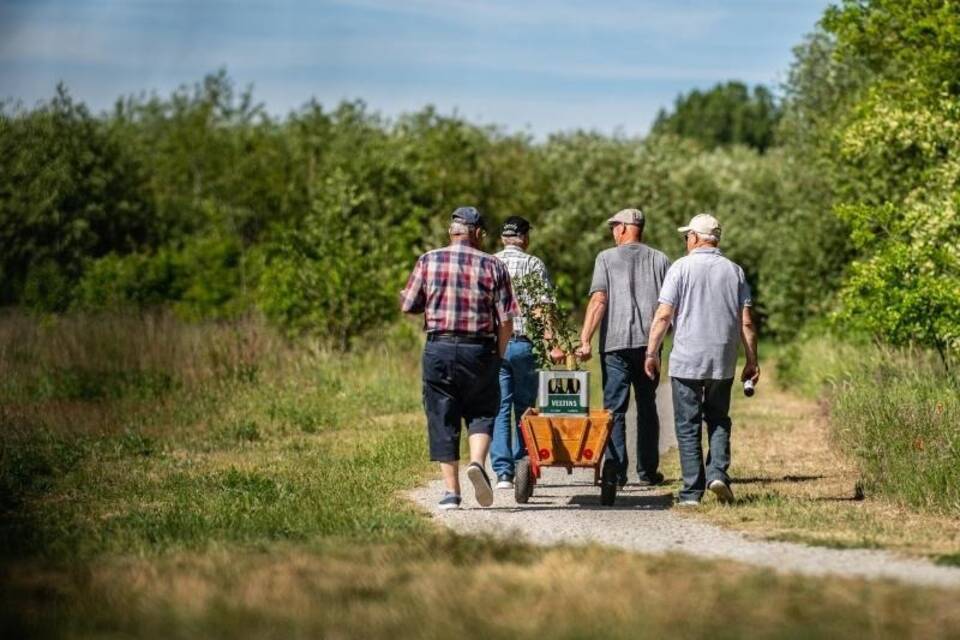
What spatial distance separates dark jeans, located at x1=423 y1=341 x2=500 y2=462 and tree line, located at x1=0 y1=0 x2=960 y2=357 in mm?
9229

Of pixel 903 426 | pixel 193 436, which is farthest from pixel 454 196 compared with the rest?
pixel 903 426

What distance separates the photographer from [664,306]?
39.3ft

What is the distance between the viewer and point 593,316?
1295 cm

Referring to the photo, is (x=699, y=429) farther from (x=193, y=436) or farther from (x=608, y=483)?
(x=193, y=436)

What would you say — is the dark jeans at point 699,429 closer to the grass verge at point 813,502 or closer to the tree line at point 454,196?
the grass verge at point 813,502

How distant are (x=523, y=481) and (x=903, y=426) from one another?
12.7ft

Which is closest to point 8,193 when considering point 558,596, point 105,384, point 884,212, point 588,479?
point 105,384

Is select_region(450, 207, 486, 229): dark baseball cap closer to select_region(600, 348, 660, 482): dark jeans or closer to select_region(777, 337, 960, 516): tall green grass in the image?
select_region(600, 348, 660, 482): dark jeans

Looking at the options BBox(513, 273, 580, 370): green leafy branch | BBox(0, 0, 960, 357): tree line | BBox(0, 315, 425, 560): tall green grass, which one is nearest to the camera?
BBox(0, 315, 425, 560): tall green grass

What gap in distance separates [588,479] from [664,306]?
251cm

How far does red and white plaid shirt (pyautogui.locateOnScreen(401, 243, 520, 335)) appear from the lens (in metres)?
11.2

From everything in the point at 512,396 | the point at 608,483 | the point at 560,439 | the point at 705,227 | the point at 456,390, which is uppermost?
the point at 705,227

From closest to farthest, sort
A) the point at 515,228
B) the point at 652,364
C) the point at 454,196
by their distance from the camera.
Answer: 1. the point at 652,364
2. the point at 515,228
3. the point at 454,196

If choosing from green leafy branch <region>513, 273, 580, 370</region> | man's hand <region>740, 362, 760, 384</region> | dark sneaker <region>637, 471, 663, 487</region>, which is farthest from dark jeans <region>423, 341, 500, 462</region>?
dark sneaker <region>637, 471, 663, 487</region>
